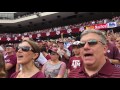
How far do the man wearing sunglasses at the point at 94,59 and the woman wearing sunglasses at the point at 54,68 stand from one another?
165 centimetres

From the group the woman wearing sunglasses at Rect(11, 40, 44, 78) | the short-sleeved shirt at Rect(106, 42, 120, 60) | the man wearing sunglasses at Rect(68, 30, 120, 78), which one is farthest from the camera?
the short-sleeved shirt at Rect(106, 42, 120, 60)

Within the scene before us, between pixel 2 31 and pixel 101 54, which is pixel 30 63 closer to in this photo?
pixel 101 54

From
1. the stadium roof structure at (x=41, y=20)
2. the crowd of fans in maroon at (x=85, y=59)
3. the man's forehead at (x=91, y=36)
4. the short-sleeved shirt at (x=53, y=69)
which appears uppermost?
the stadium roof structure at (x=41, y=20)

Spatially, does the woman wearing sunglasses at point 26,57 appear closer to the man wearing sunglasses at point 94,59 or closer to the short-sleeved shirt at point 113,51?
the man wearing sunglasses at point 94,59

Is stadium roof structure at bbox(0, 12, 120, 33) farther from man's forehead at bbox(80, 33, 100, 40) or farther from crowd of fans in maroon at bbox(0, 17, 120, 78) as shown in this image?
man's forehead at bbox(80, 33, 100, 40)

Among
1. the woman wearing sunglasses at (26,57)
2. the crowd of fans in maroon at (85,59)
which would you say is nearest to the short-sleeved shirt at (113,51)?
the crowd of fans in maroon at (85,59)

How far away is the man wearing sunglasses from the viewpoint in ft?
6.73

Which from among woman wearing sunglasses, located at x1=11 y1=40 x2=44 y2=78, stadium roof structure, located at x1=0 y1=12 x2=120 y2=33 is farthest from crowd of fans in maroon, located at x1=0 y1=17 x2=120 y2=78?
stadium roof structure, located at x1=0 y1=12 x2=120 y2=33

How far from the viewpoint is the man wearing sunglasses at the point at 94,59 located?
6.73 ft

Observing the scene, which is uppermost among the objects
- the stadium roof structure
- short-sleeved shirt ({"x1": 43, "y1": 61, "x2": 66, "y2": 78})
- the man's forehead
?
the stadium roof structure

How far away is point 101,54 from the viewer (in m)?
2.10

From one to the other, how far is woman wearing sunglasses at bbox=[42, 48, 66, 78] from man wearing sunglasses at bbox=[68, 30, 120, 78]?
1646 millimetres

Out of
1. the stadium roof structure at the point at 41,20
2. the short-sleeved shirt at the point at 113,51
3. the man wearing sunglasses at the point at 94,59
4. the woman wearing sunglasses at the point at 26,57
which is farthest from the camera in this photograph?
the stadium roof structure at the point at 41,20
